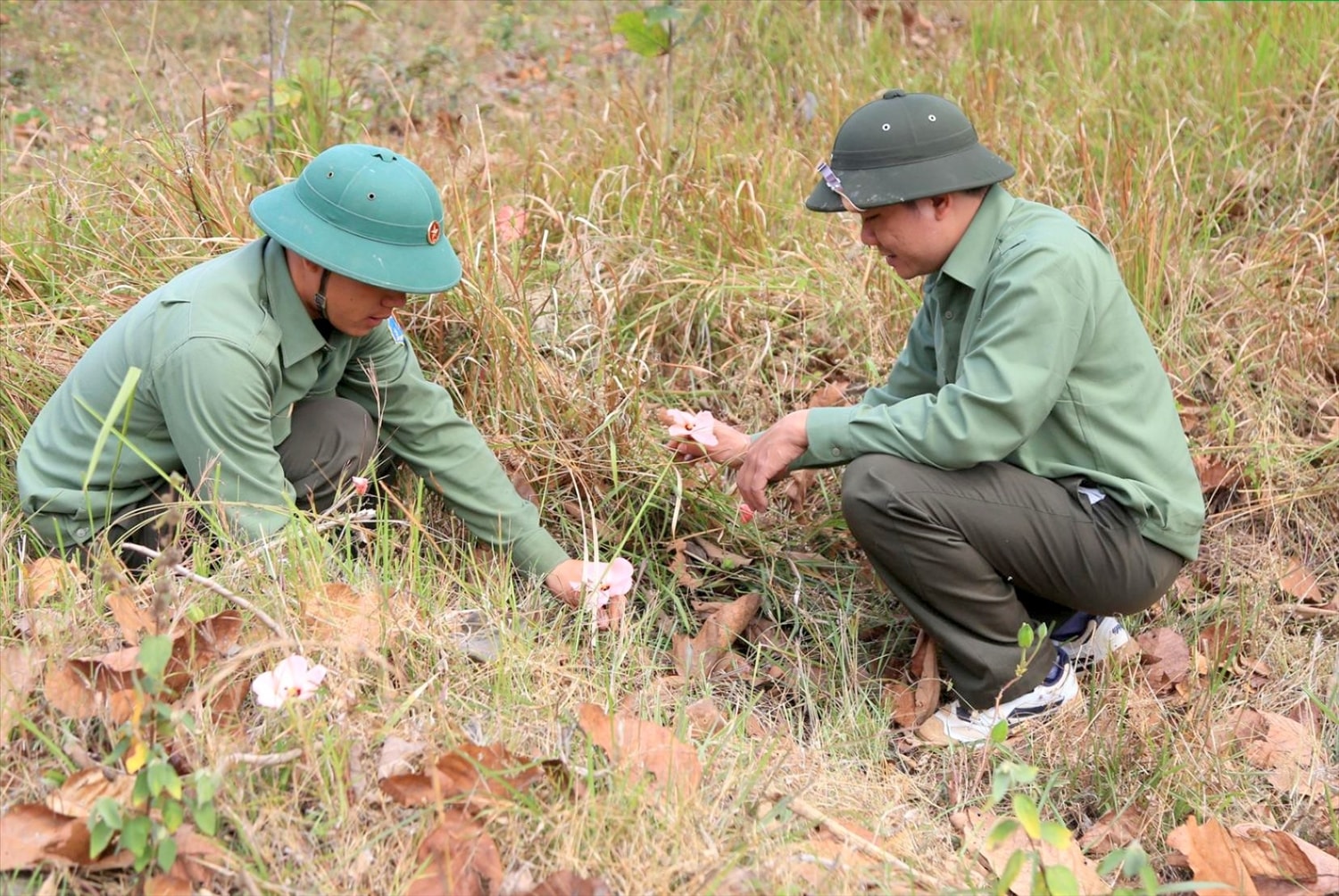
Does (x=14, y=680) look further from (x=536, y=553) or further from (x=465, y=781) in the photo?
(x=536, y=553)

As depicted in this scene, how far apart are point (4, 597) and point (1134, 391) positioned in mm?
2296

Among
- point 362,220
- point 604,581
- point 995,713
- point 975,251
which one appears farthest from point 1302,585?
point 362,220

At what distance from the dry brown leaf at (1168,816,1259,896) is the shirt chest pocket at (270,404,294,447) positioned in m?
2.03

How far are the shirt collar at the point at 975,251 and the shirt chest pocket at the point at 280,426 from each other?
4.89 feet

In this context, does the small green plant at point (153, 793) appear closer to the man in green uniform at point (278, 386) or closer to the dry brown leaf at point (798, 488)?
the man in green uniform at point (278, 386)

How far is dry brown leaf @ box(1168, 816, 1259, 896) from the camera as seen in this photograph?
2.19m

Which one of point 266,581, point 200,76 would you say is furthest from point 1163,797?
point 200,76

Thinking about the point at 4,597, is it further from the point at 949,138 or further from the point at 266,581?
the point at 949,138

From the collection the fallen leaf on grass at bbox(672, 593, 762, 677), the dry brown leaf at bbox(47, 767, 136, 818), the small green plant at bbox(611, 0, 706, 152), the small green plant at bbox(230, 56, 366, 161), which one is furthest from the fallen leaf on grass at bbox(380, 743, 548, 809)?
the small green plant at bbox(611, 0, 706, 152)

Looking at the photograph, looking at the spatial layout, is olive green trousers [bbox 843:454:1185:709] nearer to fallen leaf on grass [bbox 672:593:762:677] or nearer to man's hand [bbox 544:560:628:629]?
fallen leaf on grass [bbox 672:593:762:677]

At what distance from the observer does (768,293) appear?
12.3 ft

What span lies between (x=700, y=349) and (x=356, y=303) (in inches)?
52.2

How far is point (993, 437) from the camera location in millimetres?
2490

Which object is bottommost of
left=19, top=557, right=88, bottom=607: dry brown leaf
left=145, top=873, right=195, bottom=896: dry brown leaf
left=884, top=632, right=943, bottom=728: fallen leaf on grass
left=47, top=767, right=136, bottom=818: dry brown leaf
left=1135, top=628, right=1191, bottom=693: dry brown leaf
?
left=1135, top=628, right=1191, bottom=693: dry brown leaf
